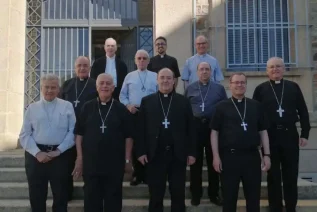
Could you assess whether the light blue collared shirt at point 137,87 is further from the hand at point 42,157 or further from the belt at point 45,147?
the hand at point 42,157

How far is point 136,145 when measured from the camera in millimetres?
4383

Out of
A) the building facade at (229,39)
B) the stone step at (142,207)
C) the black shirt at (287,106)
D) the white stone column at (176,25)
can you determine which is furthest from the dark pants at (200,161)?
the white stone column at (176,25)

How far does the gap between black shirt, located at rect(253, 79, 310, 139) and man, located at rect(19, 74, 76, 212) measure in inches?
89.8

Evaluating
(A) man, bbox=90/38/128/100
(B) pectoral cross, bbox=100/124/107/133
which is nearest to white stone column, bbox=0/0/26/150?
(A) man, bbox=90/38/128/100

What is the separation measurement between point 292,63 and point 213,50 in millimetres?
1519

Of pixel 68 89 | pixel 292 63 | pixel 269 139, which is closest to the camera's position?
pixel 269 139

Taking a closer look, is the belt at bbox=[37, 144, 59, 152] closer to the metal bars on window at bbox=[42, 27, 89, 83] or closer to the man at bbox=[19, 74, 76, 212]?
the man at bbox=[19, 74, 76, 212]

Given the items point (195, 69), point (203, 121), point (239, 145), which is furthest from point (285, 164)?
point (195, 69)

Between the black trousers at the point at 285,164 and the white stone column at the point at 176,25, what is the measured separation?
340 centimetres

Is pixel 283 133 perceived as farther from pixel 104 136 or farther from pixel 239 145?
pixel 104 136

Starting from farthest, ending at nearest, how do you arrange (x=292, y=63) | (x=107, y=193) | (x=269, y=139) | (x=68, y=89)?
(x=292, y=63) < (x=68, y=89) < (x=269, y=139) < (x=107, y=193)

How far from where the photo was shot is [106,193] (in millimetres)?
4180

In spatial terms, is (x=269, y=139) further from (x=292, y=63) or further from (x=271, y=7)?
(x=271, y=7)

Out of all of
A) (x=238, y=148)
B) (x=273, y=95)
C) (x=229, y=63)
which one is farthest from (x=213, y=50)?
(x=238, y=148)
